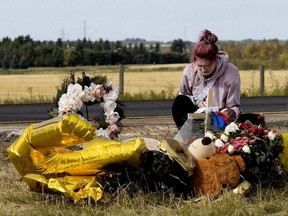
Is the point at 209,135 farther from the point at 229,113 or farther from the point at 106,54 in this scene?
the point at 106,54

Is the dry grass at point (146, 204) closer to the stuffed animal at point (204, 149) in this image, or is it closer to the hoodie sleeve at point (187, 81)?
the stuffed animal at point (204, 149)

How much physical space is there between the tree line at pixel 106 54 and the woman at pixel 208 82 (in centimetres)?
4170

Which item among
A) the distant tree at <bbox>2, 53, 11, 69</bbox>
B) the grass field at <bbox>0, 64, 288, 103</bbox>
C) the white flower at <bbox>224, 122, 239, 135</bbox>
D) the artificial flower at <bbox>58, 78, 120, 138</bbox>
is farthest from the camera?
the distant tree at <bbox>2, 53, 11, 69</bbox>

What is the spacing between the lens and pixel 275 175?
7273 millimetres

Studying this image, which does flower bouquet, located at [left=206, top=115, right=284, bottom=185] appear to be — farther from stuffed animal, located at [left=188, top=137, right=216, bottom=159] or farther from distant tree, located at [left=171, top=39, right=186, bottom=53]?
distant tree, located at [left=171, top=39, right=186, bottom=53]

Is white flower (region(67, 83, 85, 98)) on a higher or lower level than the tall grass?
higher

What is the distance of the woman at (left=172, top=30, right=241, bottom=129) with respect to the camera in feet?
25.1

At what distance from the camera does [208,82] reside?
7.98 meters

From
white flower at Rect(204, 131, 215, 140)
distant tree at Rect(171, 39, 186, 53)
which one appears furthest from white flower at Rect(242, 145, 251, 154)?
distant tree at Rect(171, 39, 186, 53)

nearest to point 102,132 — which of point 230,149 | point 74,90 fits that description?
point 74,90

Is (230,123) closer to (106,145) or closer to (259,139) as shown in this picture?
(259,139)

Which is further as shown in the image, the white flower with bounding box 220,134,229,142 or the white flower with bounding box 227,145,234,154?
the white flower with bounding box 220,134,229,142

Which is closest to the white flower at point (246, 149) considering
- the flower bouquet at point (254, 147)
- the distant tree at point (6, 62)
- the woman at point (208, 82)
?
the flower bouquet at point (254, 147)

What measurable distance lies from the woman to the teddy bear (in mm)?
866
